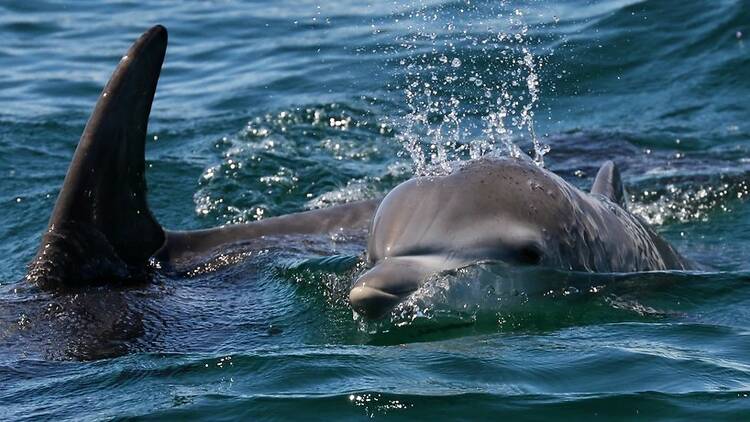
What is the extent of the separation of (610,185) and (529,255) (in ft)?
7.46

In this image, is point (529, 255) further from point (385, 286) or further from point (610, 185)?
point (610, 185)

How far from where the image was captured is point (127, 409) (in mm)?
5453

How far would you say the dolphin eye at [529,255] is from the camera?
6.32 m

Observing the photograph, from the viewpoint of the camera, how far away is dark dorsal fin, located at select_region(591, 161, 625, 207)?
27.4 ft

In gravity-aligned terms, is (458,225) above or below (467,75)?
below

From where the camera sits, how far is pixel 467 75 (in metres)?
15.7

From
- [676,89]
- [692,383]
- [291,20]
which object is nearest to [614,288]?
[692,383]

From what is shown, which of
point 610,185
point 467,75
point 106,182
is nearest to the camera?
point 106,182

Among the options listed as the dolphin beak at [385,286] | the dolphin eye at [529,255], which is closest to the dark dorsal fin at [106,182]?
A: the dolphin beak at [385,286]

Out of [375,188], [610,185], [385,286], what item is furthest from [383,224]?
[375,188]

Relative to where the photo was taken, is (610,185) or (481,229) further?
(610,185)

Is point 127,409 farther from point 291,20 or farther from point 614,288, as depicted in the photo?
point 291,20

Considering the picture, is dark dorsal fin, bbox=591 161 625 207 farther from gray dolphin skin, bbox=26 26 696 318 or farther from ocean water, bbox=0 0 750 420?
ocean water, bbox=0 0 750 420

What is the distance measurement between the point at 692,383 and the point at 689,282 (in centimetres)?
191
